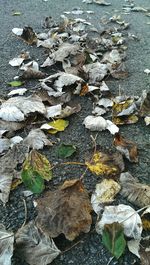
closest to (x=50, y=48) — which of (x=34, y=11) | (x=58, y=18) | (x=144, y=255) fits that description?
(x=58, y=18)

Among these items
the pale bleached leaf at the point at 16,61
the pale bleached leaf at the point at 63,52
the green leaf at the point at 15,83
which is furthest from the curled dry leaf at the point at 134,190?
the pale bleached leaf at the point at 16,61

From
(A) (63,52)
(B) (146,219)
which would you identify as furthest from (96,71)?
(B) (146,219)

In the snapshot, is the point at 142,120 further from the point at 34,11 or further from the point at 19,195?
the point at 34,11

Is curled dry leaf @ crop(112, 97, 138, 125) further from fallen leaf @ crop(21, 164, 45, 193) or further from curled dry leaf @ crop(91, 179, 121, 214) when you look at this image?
fallen leaf @ crop(21, 164, 45, 193)

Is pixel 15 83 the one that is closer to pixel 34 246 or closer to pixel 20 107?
pixel 20 107

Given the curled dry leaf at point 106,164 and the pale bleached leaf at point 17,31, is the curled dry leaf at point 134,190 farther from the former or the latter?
the pale bleached leaf at point 17,31
